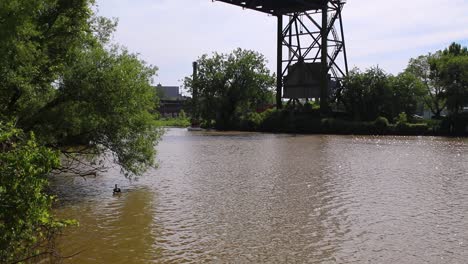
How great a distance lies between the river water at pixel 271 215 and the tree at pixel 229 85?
2132 inches

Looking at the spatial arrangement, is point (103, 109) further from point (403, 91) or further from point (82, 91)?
point (403, 91)

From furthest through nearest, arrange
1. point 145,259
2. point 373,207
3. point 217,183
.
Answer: point 217,183 → point 373,207 → point 145,259

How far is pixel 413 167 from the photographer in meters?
28.4

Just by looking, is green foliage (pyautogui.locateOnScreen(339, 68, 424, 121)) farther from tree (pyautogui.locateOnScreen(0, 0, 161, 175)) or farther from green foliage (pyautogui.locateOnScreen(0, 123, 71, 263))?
green foliage (pyautogui.locateOnScreen(0, 123, 71, 263))

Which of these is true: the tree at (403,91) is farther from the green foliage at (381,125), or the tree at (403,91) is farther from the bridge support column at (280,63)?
the bridge support column at (280,63)

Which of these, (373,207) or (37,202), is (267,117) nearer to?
(373,207)

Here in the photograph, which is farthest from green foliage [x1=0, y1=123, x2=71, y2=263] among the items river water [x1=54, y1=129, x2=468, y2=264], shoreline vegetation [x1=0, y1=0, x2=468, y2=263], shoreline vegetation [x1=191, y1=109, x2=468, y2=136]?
shoreline vegetation [x1=191, y1=109, x2=468, y2=136]

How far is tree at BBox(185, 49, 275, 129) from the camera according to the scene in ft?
268

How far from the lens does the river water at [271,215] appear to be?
11523 mm

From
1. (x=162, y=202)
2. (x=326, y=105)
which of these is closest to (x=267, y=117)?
Result: (x=326, y=105)

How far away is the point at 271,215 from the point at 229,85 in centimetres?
6771

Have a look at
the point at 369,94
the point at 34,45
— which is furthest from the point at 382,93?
the point at 34,45

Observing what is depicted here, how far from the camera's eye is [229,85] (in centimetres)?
8250

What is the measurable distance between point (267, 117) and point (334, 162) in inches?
1762
